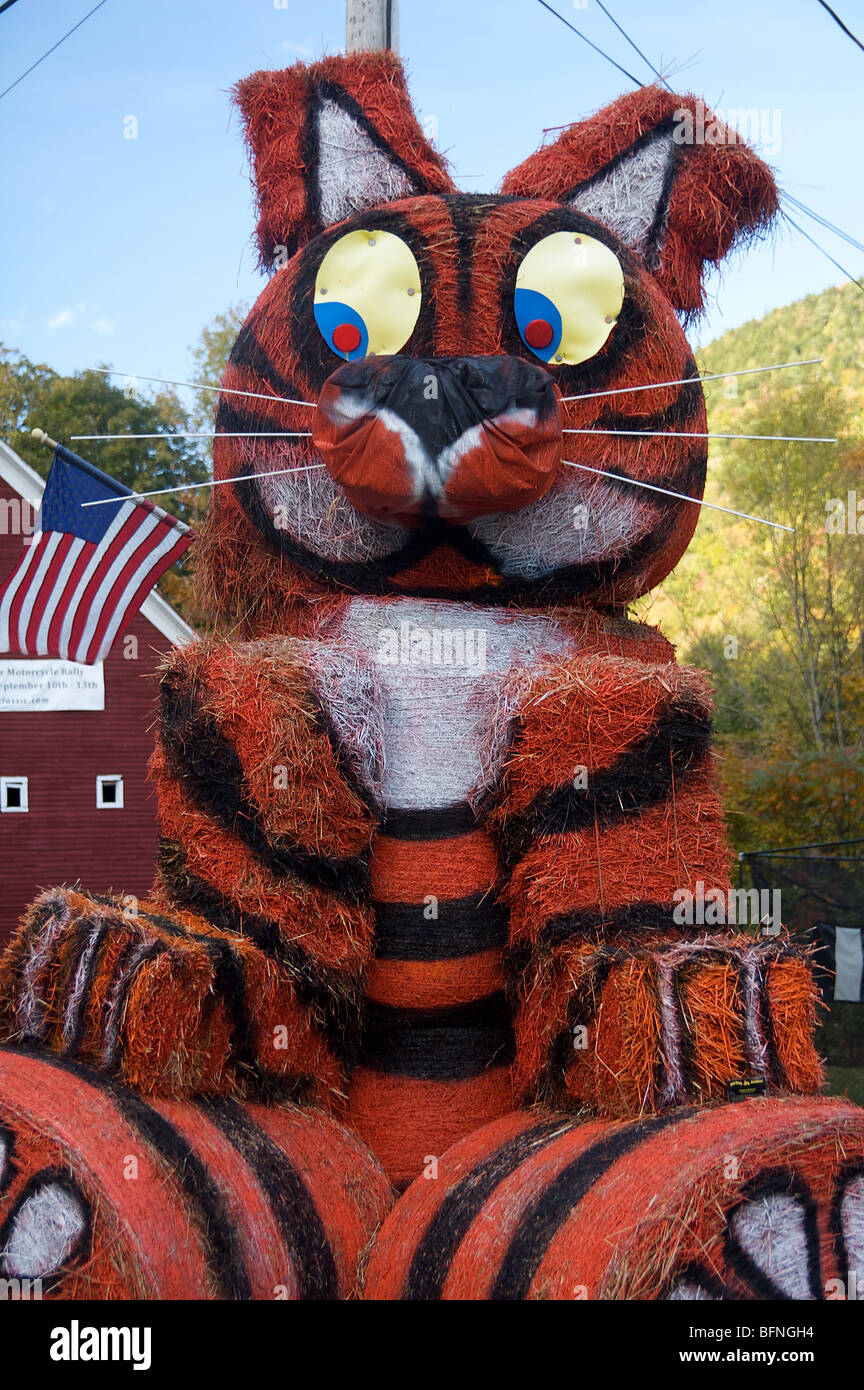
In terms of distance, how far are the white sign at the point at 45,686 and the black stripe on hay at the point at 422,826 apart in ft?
25.8

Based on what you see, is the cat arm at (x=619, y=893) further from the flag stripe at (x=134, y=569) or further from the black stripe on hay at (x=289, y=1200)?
the flag stripe at (x=134, y=569)

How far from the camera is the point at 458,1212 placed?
2699 mm

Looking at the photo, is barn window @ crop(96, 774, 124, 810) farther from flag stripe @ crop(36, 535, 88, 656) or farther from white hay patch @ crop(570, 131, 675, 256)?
white hay patch @ crop(570, 131, 675, 256)

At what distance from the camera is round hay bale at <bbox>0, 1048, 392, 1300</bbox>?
230 cm

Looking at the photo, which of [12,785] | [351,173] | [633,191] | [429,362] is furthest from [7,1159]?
[12,785]

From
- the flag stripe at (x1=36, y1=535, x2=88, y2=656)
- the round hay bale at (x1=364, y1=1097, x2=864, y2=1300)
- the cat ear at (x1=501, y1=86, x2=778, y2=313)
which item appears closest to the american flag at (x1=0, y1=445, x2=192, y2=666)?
the flag stripe at (x1=36, y1=535, x2=88, y2=656)

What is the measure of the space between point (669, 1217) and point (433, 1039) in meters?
1.02

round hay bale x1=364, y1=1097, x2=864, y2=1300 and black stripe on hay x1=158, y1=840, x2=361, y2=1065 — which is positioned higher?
black stripe on hay x1=158, y1=840, x2=361, y2=1065

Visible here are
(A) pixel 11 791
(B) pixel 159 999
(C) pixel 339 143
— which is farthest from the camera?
(A) pixel 11 791

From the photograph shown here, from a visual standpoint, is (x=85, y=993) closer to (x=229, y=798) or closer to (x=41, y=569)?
(x=229, y=798)

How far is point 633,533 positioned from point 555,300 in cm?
64

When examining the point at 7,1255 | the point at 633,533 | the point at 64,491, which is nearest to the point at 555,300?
the point at 633,533

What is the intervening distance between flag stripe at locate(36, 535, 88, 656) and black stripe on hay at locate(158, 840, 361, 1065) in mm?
1372
